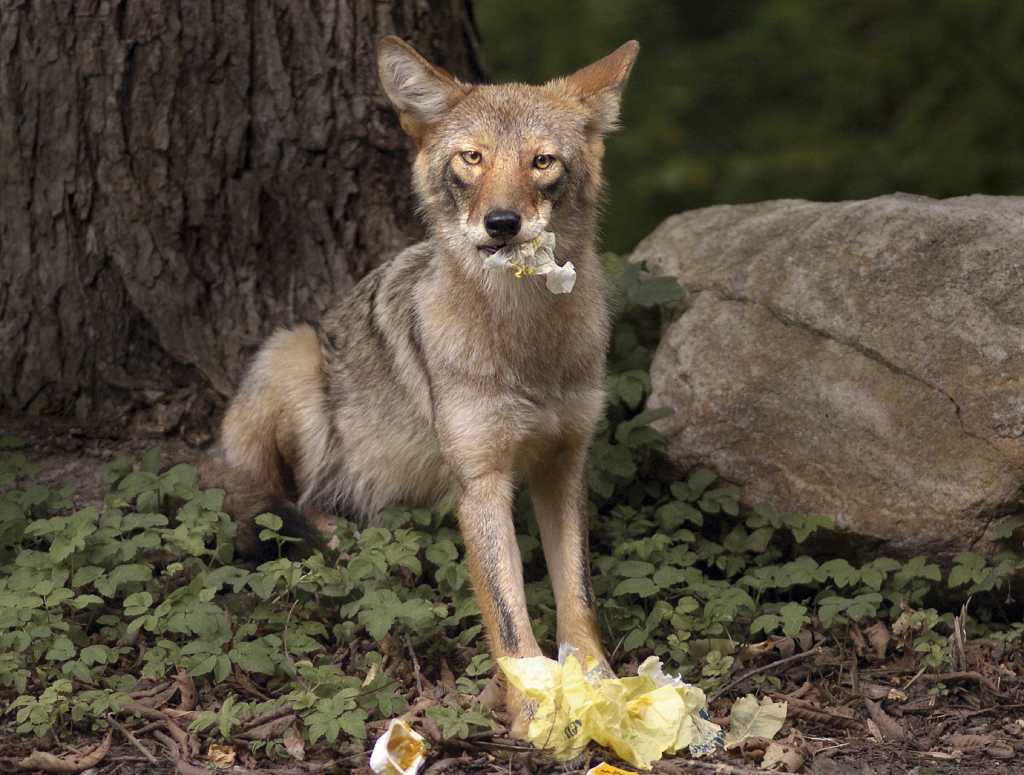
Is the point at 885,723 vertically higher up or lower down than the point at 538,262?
lower down

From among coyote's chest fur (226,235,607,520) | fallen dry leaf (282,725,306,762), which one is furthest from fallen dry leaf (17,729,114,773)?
coyote's chest fur (226,235,607,520)

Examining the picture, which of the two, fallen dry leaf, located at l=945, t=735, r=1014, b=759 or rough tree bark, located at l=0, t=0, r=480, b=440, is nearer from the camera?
fallen dry leaf, located at l=945, t=735, r=1014, b=759

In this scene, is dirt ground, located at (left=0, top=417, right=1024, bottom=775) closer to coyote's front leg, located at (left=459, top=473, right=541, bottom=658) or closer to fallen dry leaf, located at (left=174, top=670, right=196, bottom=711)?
fallen dry leaf, located at (left=174, top=670, right=196, bottom=711)

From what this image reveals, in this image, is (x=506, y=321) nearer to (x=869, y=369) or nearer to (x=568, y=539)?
(x=568, y=539)

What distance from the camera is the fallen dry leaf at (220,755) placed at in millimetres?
4320

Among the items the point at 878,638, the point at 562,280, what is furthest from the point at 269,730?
the point at 878,638

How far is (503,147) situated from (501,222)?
1.42 feet

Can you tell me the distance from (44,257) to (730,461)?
3386 millimetres

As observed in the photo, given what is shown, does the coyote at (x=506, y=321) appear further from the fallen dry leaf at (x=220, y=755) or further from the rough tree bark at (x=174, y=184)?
the rough tree bark at (x=174, y=184)

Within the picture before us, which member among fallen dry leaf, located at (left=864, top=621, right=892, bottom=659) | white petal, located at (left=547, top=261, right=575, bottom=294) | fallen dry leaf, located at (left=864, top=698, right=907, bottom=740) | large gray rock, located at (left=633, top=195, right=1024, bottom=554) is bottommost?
fallen dry leaf, located at (left=864, top=698, right=907, bottom=740)

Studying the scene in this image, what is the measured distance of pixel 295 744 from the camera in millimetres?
4387

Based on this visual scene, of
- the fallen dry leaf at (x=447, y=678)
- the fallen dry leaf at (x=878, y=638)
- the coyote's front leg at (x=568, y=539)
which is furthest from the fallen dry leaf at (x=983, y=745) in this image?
the fallen dry leaf at (x=447, y=678)

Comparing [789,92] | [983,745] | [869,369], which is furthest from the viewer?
[789,92]

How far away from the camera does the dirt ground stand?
14.2ft
